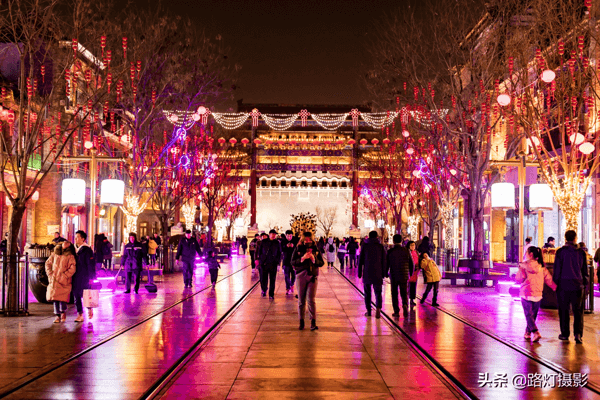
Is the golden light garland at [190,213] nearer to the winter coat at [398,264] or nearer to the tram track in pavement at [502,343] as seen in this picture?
the winter coat at [398,264]

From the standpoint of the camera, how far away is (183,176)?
120 feet

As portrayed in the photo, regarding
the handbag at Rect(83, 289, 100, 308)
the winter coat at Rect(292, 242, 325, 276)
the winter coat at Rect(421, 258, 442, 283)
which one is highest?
the winter coat at Rect(292, 242, 325, 276)

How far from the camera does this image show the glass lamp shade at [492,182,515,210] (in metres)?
22.2

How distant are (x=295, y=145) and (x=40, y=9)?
86.2 metres

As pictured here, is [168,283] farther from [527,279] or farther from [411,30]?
[527,279]

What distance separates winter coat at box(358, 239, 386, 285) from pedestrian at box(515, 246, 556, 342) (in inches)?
133

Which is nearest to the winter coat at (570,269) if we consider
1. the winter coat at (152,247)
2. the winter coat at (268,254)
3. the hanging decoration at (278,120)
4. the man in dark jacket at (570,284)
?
the man in dark jacket at (570,284)

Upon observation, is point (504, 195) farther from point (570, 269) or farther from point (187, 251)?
point (570, 269)

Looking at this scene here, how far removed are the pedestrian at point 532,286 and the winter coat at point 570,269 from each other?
0.16 metres

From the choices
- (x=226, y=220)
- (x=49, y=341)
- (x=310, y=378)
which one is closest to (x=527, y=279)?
(x=310, y=378)

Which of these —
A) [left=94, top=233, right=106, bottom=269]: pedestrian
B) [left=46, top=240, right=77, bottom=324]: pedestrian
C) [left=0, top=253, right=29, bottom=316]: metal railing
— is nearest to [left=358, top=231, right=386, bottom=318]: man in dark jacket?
[left=46, top=240, right=77, bottom=324]: pedestrian

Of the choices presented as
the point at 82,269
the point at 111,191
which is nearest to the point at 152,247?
the point at 111,191

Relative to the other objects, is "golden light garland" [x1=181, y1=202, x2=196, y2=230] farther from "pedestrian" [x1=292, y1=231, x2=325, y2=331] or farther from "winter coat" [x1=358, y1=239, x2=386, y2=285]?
"pedestrian" [x1=292, y1=231, x2=325, y2=331]

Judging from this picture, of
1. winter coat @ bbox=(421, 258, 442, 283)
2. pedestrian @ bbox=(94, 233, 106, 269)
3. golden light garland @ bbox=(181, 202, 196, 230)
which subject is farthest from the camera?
golden light garland @ bbox=(181, 202, 196, 230)
